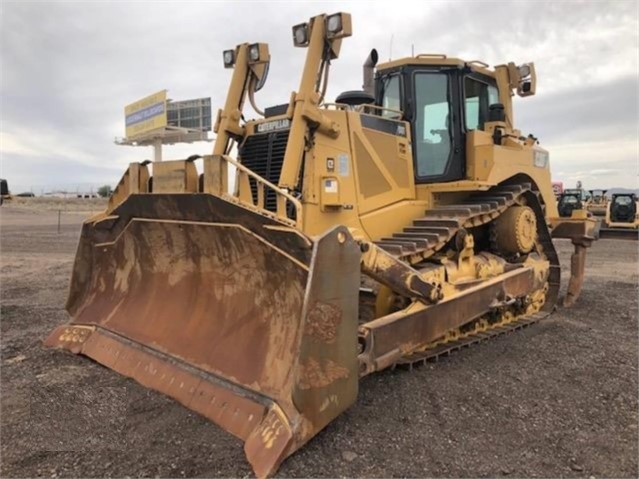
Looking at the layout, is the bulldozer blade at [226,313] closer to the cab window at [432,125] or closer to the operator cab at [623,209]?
the cab window at [432,125]

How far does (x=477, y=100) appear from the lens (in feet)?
20.9

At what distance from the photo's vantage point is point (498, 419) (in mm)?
3732

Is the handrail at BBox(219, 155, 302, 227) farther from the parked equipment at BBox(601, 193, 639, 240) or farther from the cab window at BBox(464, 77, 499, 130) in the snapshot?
Result: the parked equipment at BBox(601, 193, 639, 240)

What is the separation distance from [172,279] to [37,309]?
3.54m

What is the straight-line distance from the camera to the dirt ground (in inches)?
121

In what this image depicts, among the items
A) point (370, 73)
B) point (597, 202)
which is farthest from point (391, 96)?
point (597, 202)

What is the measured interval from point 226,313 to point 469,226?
2.89 metres

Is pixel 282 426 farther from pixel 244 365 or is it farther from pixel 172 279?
pixel 172 279

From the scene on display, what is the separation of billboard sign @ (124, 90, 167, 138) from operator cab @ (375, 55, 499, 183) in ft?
176

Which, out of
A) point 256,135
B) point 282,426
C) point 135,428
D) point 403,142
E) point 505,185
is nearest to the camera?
point 282,426

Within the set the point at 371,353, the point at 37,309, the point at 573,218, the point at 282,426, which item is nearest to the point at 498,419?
the point at 371,353

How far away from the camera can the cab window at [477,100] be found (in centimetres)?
613

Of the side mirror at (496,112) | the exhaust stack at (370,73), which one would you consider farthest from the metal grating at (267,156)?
the side mirror at (496,112)

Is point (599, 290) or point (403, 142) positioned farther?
point (599, 290)
